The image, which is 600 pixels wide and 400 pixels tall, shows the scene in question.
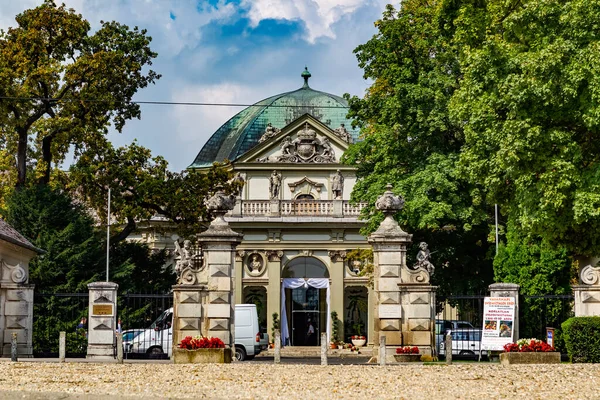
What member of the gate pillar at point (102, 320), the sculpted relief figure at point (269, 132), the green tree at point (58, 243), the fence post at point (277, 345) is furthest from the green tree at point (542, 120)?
the sculpted relief figure at point (269, 132)

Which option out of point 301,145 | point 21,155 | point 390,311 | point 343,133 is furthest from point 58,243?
point 343,133

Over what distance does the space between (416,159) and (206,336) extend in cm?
1241

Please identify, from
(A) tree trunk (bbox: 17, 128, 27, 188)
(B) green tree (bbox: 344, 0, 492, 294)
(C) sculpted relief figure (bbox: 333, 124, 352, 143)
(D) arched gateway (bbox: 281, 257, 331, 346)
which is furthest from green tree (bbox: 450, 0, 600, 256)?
(C) sculpted relief figure (bbox: 333, 124, 352, 143)

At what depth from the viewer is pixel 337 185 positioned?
5212cm

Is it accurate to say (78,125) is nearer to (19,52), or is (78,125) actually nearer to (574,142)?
(19,52)

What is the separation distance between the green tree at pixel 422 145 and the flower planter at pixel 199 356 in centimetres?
1118

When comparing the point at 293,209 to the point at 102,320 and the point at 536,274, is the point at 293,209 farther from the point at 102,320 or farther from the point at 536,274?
the point at 102,320

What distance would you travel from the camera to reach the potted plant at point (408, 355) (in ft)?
82.2

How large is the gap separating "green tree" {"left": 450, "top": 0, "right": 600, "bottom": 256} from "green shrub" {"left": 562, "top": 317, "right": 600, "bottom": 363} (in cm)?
233

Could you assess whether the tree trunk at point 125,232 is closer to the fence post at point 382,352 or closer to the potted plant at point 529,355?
the fence post at point 382,352

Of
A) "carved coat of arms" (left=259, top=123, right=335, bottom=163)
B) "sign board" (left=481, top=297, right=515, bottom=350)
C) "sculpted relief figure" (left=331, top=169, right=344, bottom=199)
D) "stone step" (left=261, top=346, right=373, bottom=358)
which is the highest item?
"carved coat of arms" (left=259, top=123, right=335, bottom=163)

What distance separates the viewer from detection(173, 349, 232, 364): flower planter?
23281 millimetres

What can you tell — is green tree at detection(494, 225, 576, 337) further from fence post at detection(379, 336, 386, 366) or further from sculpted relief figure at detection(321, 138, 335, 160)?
sculpted relief figure at detection(321, 138, 335, 160)

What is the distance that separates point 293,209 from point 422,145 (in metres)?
16.8
